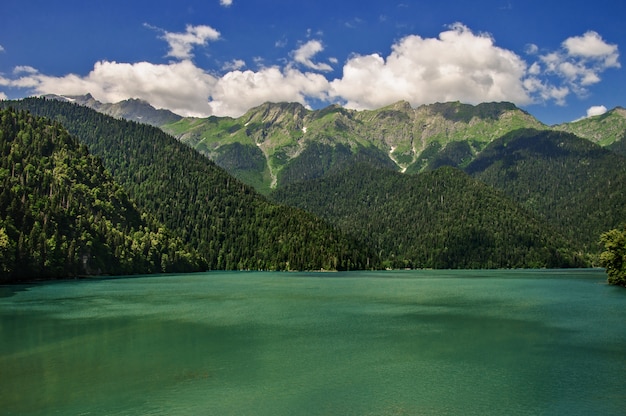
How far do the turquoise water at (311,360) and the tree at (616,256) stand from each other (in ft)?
167

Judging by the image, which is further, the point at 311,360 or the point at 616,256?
the point at 616,256

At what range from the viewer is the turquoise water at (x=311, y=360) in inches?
1368

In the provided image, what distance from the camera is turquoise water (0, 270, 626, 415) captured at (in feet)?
114

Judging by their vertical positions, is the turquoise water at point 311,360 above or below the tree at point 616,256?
below

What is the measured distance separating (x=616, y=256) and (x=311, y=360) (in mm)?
118763

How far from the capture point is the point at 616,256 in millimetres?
135375

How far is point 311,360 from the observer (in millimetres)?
48188

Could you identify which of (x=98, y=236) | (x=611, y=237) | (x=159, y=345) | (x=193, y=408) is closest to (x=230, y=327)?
(x=159, y=345)

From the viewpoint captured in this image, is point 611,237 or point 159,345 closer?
point 159,345

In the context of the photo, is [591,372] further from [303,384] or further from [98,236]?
[98,236]

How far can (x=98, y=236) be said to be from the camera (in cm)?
19988

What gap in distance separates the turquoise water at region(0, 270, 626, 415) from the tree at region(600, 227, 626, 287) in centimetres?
5100

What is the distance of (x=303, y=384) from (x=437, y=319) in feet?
135

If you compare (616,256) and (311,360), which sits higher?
(616,256)
